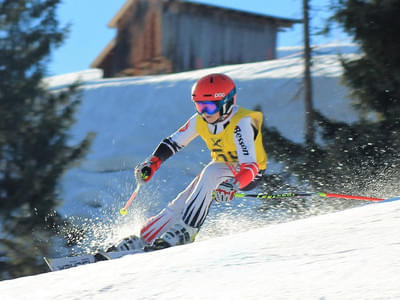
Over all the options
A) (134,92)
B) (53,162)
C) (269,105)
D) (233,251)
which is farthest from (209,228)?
(134,92)

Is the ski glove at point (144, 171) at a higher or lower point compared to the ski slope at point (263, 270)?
lower

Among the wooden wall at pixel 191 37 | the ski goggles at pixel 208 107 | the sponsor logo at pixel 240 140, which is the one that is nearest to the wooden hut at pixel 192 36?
the wooden wall at pixel 191 37

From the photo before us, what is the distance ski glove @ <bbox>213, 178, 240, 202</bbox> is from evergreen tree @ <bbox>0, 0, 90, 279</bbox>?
5516 millimetres

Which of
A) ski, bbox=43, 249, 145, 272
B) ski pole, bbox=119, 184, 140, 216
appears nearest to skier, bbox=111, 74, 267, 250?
ski pole, bbox=119, 184, 140, 216

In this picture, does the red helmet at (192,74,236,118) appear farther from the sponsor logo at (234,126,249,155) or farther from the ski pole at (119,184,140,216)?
the ski pole at (119,184,140,216)

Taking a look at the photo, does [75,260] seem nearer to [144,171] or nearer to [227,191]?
[144,171]

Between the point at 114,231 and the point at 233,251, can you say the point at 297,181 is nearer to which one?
the point at 114,231

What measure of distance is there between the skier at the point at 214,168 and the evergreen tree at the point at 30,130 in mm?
4983

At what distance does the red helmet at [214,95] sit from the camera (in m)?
5.57

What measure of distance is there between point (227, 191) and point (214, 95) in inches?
35.9

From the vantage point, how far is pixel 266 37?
2620 centimetres

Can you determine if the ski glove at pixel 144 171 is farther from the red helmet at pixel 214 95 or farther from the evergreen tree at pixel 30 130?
the evergreen tree at pixel 30 130

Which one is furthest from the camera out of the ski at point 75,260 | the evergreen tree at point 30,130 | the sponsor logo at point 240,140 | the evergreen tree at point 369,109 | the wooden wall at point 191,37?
the wooden wall at point 191,37

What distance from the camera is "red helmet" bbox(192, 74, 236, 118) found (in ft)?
18.3
